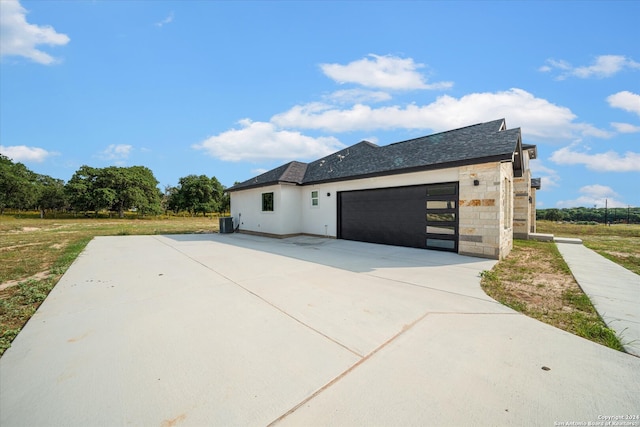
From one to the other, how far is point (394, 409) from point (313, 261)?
538 centimetres

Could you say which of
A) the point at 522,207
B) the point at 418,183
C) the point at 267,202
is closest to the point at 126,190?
the point at 267,202

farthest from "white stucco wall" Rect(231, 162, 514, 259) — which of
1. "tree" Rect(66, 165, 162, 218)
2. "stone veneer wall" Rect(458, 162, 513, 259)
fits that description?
"tree" Rect(66, 165, 162, 218)

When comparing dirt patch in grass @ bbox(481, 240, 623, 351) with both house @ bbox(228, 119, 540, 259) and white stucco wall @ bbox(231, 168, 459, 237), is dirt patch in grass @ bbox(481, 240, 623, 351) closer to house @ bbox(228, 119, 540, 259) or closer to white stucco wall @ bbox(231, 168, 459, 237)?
house @ bbox(228, 119, 540, 259)

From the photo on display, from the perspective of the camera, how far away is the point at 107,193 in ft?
110

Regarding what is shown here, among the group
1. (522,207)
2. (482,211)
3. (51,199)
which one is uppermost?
(51,199)

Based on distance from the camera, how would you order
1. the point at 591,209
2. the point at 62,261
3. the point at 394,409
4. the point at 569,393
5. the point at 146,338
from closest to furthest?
the point at 394,409, the point at 569,393, the point at 146,338, the point at 62,261, the point at 591,209

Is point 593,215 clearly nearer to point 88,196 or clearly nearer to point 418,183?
point 418,183

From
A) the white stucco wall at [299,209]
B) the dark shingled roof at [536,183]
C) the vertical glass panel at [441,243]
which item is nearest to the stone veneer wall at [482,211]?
the vertical glass panel at [441,243]

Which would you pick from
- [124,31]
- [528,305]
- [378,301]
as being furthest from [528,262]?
[124,31]

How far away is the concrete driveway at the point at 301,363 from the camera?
71.5 inches

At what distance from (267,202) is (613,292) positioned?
12.8 metres

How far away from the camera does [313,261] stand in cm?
714

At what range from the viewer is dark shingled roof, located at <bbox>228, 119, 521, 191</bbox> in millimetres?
7732

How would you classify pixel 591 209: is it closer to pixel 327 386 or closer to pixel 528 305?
pixel 528 305
